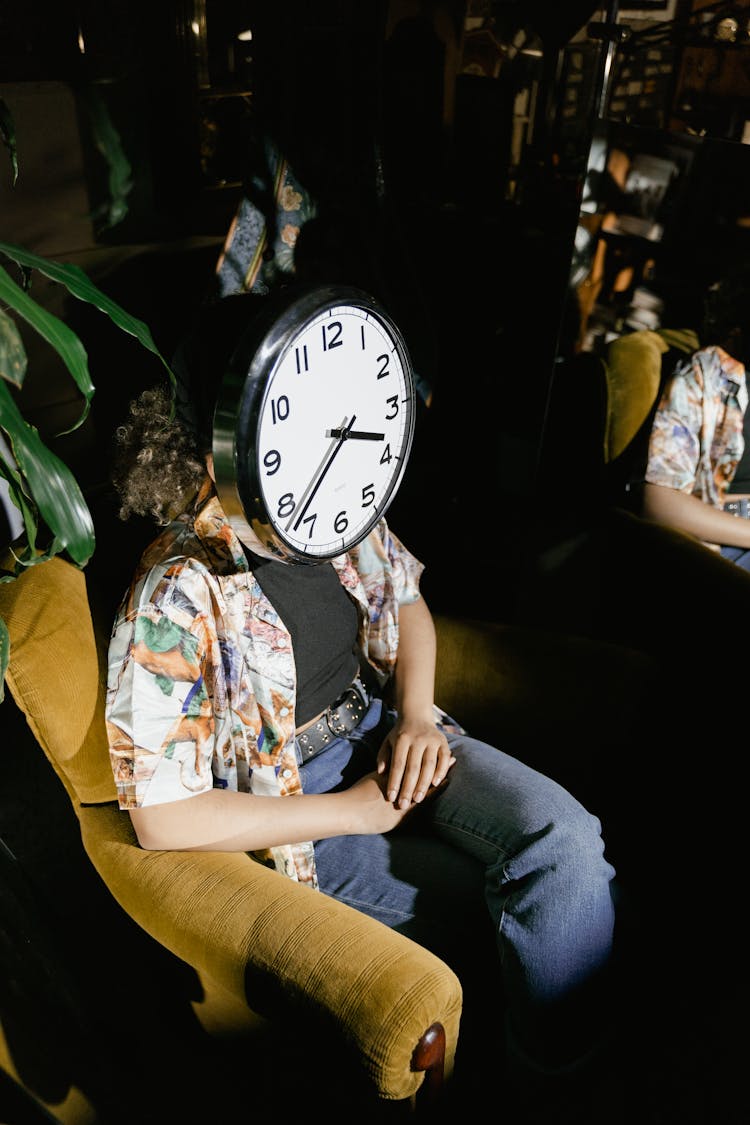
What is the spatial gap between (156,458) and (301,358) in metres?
0.29

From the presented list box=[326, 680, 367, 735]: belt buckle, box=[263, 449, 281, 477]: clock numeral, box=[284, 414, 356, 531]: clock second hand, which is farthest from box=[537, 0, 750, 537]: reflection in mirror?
box=[263, 449, 281, 477]: clock numeral

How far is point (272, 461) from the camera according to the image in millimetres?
931

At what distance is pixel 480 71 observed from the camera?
177 cm

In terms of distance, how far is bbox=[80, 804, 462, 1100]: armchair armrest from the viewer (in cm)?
91

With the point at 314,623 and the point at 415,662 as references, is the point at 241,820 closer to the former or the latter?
the point at 314,623

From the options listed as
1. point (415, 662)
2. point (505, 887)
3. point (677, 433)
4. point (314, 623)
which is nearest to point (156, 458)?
point (314, 623)

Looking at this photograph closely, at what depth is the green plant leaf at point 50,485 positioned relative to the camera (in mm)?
697

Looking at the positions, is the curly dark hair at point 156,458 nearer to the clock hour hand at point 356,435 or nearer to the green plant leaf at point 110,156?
the clock hour hand at point 356,435

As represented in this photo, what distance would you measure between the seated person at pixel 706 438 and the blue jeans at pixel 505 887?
836 millimetres

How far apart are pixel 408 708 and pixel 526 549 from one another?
3.49ft

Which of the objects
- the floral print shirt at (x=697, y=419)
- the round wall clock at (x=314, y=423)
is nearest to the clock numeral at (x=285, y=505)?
the round wall clock at (x=314, y=423)

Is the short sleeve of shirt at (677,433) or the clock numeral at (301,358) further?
the short sleeve of shirt at (677,433)

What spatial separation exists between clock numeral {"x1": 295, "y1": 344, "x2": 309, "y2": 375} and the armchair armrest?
643 millimetres

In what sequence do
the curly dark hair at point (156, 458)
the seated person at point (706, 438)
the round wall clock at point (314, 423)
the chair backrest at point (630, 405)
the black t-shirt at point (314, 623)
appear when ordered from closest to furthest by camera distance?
the round wall clock at point (314, 423), the curly dark hair at point (156, 458), the black t-shirt at point (314, 623), the seated person at point (706, 438), the chair backrest at point (630, 405)
